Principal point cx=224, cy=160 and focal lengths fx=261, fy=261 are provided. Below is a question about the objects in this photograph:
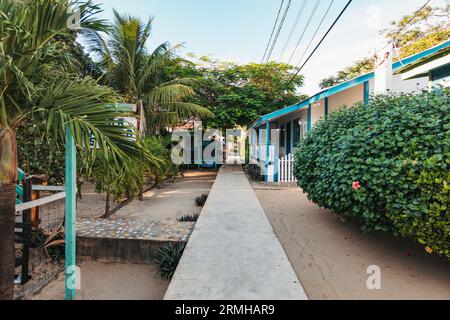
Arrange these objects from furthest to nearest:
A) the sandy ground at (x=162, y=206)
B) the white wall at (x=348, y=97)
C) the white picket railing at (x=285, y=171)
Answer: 1. the white picket railing at (x=285, y=171)
2. the white wall at (x=348, y=97)
3. the sandy ground at (x=162, y=206)

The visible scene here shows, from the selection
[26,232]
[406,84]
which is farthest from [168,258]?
[406,84]

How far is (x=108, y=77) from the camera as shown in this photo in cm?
1123

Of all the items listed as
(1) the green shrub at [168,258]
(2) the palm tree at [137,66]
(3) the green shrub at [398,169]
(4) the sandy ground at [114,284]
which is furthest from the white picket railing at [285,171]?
(4) the sandy ground at [114,284]

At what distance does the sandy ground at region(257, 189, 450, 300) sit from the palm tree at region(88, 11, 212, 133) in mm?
7622

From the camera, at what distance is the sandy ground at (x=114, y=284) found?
3564mm

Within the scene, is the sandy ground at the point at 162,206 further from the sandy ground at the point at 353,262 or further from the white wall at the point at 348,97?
the white wall at the point at 348,97

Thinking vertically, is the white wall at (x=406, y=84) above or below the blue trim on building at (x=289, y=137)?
above

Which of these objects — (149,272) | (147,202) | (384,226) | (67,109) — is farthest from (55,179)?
(384,226)

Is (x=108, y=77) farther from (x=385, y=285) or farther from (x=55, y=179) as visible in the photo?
(x=385, y=285)

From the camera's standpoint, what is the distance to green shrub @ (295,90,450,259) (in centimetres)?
295

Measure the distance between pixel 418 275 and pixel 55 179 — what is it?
28.1ft

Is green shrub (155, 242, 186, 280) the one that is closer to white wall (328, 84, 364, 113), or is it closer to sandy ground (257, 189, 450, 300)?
sandy ground (257, 189, 450, 300)

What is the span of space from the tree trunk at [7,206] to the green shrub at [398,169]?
4.10m

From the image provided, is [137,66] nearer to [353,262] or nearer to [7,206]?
[7,206]
